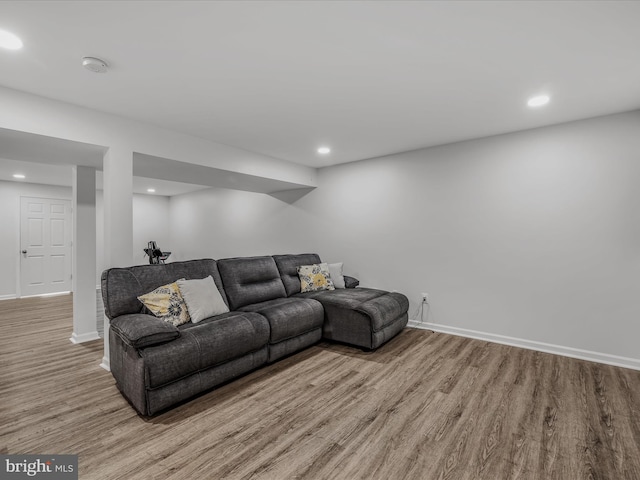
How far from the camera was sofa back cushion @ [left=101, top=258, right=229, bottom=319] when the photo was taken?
2.61 meters

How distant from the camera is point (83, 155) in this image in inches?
125

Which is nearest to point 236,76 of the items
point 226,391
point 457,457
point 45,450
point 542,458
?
point 226,391

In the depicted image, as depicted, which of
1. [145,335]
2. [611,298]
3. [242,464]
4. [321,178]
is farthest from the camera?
[321,178]

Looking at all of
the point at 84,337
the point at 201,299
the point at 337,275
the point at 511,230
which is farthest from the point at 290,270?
the point at 511,230

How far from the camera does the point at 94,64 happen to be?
2.04 m

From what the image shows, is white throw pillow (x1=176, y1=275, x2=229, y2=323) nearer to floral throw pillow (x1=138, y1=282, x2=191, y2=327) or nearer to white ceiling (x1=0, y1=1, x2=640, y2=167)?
floral throw pillow (x1=138, y1=282, x2=191, y2=327)

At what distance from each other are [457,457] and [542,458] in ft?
1.58

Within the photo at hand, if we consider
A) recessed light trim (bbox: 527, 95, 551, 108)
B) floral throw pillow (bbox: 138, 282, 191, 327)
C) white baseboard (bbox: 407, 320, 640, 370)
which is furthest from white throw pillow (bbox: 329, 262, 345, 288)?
recessed light trim (bbox: 527, 95, 551, 108)

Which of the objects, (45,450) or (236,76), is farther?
(236,76)

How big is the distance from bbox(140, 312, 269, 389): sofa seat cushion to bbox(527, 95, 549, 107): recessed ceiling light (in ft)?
10.3

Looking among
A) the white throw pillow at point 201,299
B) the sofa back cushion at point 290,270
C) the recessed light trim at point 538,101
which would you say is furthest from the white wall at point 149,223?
the recessed light trim at point 538,101

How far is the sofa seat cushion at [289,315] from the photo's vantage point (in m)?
3.08

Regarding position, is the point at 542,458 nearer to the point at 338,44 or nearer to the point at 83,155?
the point at 338,44

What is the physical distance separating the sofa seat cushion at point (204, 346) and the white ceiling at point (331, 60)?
195cm
